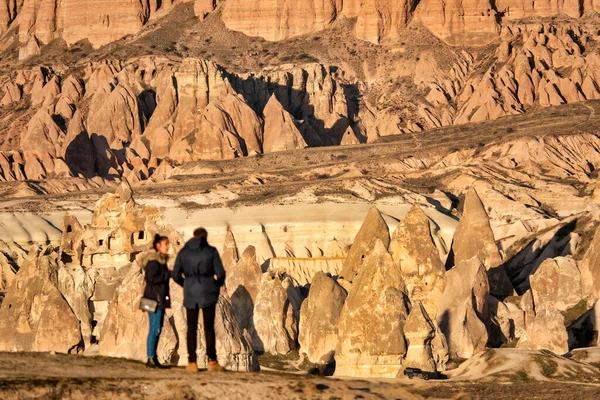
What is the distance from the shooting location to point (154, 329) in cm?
2473

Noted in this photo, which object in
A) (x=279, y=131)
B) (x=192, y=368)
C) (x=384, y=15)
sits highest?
(x=384, y=15)

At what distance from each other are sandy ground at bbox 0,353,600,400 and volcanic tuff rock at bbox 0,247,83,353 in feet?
64.1

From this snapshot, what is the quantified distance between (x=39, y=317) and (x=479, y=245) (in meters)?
19.8

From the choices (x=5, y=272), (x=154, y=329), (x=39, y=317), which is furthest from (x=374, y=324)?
(x=5, y=272)

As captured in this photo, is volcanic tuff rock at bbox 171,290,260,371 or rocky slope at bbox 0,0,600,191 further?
rocky slope at bbox 0,0,600,191

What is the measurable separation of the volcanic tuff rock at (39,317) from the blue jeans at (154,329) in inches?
818

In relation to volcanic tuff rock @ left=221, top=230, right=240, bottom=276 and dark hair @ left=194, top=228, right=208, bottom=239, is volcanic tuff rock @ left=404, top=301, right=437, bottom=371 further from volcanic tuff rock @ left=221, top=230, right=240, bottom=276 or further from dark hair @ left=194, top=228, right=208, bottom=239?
volcanic tuff rock @ left=221, top=230, right=240, bottom=276

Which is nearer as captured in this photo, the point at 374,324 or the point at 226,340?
the point at 226,340

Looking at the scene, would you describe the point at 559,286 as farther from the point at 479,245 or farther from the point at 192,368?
the point at 192,368

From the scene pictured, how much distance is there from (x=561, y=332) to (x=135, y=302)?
1217 cm

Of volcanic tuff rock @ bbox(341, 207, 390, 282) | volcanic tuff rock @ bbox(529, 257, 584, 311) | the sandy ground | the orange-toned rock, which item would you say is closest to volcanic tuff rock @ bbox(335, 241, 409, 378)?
volcanic tuff rock @ bbox(529, 257, 584, 311)

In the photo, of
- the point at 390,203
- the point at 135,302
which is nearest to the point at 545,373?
the point at 135,302

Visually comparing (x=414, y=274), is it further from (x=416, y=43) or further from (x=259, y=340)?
(x=416, y=43)

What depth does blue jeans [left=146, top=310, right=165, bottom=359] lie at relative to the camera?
2445 centimetres
